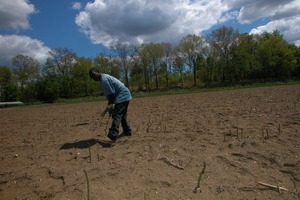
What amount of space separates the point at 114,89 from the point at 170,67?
2567 inches

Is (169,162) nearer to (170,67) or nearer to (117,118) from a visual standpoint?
(117,118)

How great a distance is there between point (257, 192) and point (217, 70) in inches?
2483

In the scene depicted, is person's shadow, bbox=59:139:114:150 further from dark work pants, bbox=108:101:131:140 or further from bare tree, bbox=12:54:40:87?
bare tree, bbox=12:54:40:87

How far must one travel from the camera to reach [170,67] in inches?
2810

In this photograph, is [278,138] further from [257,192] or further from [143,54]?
[143,54]

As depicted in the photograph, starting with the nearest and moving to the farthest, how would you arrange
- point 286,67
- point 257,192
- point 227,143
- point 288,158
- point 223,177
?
point 257,192, point 223,177, point 288,158, point 227,143, point 286,67

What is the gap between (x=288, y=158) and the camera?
15.8ft

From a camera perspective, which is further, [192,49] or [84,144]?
[192,49]

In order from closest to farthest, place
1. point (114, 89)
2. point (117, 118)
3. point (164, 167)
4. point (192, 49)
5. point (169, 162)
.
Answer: point (164, 167)
point (169, 162)
point (117, 118)
point (114, 89)
point (192, 49)

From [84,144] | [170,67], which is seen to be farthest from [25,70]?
[84,144]

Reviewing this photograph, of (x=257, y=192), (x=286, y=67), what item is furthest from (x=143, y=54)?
(x=257, y=192)

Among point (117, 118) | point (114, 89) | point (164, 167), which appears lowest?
point (164, 167)

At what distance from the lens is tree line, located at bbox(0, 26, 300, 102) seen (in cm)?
6031

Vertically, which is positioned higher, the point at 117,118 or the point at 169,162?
the point at 117,118
